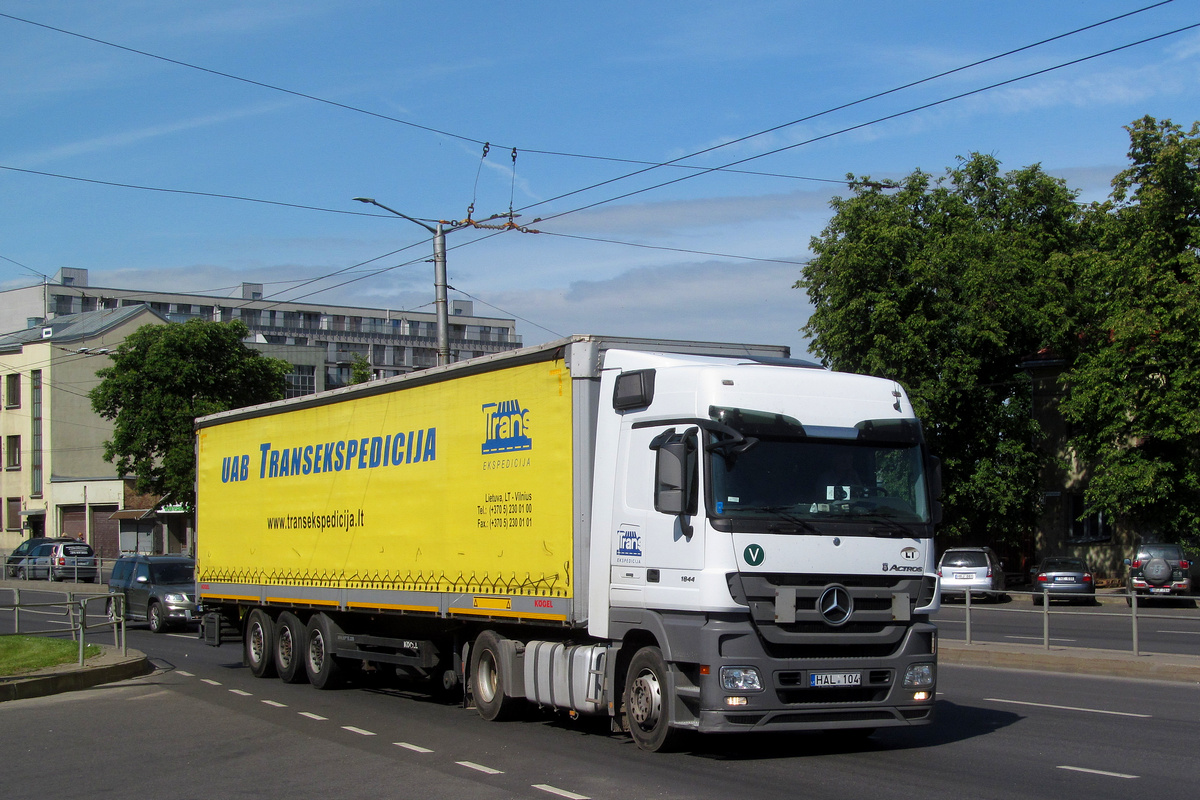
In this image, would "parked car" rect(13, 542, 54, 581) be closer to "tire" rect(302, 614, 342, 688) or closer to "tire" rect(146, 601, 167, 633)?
"tire" rect(146, 601, 167, 633)

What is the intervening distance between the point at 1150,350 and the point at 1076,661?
21.0m

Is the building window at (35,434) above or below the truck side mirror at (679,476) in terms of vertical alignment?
above

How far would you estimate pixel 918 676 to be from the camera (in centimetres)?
977

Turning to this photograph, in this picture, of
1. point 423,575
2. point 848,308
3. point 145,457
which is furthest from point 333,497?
point 145,457

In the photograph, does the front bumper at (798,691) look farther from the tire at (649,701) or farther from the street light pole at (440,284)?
the street light pole at (440,284)

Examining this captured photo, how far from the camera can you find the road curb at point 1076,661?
15391 mm

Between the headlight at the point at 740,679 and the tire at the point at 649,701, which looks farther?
the tire at the point at 649,701

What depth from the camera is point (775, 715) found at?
361 inches

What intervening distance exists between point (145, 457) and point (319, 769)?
42244mm

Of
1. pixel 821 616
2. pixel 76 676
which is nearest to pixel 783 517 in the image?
pixel 821 616

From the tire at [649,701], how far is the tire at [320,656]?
6272mm

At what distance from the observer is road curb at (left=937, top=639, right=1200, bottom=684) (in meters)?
15.4

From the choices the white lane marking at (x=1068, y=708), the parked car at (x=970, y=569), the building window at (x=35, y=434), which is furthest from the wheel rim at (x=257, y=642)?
the building window at (x=35, y=434)

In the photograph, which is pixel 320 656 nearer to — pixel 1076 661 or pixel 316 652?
pixel 316 652
